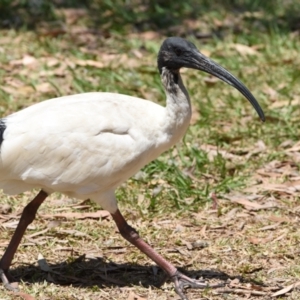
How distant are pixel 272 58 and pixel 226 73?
15.6ft

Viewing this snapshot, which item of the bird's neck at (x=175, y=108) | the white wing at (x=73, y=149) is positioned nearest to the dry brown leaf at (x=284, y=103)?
the bird's neck at (x=175, y=108)

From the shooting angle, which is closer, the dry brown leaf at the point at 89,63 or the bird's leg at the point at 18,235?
the bird's leg at the point at 18,235

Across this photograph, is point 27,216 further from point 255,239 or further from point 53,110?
point 255,239

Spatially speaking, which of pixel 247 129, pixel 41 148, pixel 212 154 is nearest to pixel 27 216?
pixel 41 148

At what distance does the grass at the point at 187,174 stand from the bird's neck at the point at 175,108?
1043 mm

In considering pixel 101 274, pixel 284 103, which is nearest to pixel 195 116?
pixel 284 103

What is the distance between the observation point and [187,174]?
25.4 feet

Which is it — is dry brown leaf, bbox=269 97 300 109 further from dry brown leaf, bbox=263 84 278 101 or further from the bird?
the bird

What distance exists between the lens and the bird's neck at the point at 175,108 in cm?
576

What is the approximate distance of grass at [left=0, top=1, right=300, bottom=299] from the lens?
239 inches

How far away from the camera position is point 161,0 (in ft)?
41.9

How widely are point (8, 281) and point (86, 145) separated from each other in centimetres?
109

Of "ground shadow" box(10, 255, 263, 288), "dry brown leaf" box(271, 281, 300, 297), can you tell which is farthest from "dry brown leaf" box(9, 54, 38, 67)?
"dry brown leaf" box(271, 281, 300, 297)

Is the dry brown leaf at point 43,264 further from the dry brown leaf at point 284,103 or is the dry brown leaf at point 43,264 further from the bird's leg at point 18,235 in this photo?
the dry brown leaf at point 284,103
